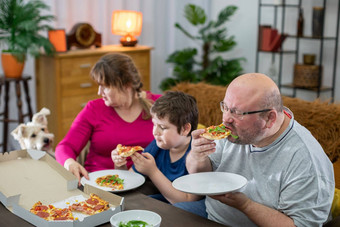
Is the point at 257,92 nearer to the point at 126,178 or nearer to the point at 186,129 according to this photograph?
the point at 186,129

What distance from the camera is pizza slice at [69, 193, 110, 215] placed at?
164 centimetres

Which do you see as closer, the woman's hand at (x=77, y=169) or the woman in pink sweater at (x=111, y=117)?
the woman's hand at (x=77, y=169)

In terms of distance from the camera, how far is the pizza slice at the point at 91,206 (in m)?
1.64

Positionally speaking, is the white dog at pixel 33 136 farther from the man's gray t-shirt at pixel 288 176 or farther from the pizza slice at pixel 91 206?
the man's gray t-shirt at pixel 288 176

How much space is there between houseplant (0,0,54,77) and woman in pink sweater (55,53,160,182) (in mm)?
1715

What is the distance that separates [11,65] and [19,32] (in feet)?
0.98

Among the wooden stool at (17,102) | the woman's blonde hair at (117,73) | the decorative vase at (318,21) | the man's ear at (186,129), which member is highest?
the decorative vase at (318,21)

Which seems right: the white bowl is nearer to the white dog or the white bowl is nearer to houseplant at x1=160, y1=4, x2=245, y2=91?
the white dog

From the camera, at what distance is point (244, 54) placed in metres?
5.91

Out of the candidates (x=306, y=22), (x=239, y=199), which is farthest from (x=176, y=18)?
(x=239, y=199)

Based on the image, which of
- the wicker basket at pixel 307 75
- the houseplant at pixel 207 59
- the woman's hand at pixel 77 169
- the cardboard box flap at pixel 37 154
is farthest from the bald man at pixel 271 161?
the houseplant at pixel 207 59

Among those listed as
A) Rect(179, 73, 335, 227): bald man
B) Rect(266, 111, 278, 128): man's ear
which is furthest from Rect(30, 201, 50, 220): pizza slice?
Rect(266, 111, 278, 128): man's ear

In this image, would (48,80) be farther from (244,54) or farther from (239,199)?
(239,199)

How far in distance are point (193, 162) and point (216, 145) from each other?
0.44 feet
